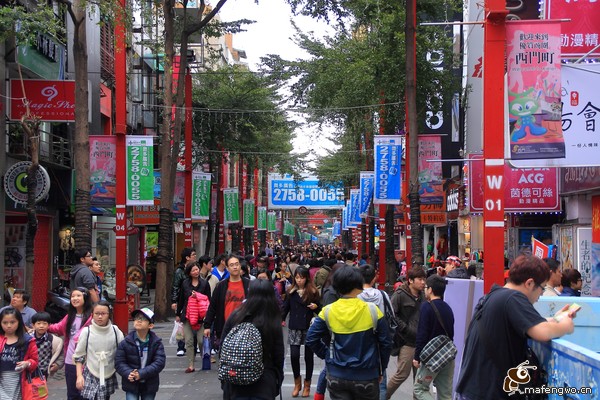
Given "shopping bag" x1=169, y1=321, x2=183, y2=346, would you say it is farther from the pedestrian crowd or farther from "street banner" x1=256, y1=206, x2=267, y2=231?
"street banner" x1=256, y1=206, x2=267, y2=231

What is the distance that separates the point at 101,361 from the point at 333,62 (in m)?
20.4

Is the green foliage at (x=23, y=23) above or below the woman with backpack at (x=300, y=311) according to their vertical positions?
above

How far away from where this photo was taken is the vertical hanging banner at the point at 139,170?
19.0m

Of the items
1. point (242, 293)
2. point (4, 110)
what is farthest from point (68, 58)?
point (242, 293)

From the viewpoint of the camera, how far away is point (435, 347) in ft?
29.0

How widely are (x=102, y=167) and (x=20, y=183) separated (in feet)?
6.84

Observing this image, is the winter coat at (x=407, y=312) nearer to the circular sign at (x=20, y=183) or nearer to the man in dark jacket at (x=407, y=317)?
the man in dark jacket at (x=407, y=317)

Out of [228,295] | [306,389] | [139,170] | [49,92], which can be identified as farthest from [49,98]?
[306,389]

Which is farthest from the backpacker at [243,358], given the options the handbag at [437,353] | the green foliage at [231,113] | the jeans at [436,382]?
the green foliage at [231,113]

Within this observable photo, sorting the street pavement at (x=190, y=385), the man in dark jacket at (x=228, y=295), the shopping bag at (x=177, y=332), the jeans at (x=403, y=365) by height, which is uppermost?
the man in dark jacket at (x=228, y=295)

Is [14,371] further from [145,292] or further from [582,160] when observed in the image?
[145,292]

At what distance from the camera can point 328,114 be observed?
105 ft

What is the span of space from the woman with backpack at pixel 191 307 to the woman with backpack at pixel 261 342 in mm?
6947

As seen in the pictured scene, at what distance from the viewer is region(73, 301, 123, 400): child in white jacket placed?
332 inches
